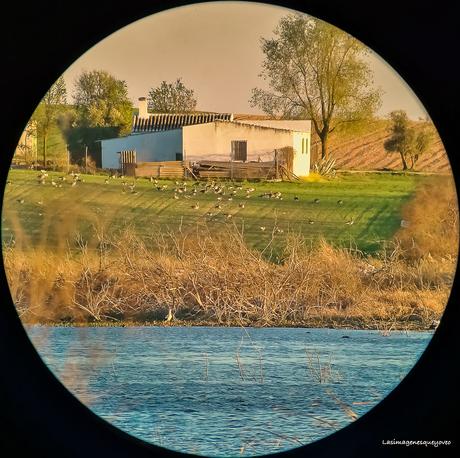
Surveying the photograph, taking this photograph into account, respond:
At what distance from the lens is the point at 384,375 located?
9586 mm

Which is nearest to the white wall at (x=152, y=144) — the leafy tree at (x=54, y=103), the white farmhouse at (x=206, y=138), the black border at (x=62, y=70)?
the white farmhouse at (x=206, y=138)

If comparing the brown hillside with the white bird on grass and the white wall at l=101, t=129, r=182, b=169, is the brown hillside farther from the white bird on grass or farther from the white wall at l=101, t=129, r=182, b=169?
the white bird on grass

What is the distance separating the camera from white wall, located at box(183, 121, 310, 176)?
701cm

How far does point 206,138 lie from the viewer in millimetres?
7590

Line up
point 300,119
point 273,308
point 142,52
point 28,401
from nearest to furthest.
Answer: point 28,401 < point 300,119 < point 142,52 < point 273,308

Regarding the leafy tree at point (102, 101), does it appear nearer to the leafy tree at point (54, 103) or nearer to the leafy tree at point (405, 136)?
the leafy tree at point (54, 103)

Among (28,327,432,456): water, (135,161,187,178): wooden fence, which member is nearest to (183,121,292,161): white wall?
(135,161,187,178): wooden fence

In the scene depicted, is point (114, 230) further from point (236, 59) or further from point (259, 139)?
point (259, 139)

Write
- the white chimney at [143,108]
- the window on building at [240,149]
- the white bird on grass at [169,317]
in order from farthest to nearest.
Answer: the white bird on grass at [169,317]
the white chimney at [143,108]
the window on building at [240,149]

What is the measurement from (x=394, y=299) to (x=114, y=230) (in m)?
3.89

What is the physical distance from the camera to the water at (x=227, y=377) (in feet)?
27.9

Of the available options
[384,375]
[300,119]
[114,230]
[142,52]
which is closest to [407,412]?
[300,119]

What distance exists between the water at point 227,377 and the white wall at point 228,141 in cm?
243

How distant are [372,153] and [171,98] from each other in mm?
2658
